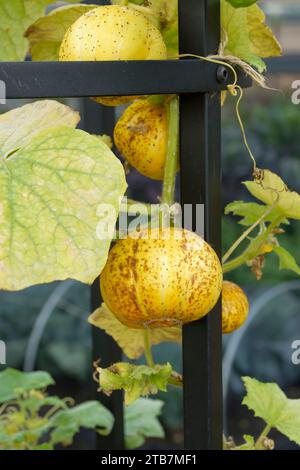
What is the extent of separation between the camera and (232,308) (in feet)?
2.70

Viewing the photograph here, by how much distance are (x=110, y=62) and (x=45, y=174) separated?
0.10 m

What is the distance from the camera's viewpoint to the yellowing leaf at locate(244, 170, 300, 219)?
2.53ft

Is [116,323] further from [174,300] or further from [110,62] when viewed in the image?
[110,62]

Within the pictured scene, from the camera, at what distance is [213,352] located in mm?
724

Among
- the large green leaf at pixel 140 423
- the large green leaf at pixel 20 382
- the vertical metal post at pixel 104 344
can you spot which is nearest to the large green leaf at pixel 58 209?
the vertical metal post at pixel 104 344

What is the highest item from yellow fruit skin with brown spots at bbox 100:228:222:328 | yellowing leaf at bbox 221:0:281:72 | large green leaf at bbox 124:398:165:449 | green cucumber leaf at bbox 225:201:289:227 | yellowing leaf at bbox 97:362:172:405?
yellowing leaf at bbox 221:0:281:72

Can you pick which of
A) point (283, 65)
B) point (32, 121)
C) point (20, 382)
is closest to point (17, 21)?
point (32, 121)

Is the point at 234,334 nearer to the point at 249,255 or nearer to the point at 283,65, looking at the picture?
the point at 283,65

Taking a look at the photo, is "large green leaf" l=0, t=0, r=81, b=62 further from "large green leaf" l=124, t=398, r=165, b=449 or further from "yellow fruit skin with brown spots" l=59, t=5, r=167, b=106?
"large green leaf" l=124, t=398, r=165, b=449

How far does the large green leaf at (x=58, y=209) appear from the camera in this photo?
61 cm

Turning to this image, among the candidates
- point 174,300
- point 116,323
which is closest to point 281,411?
point 116,323

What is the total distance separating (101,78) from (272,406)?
0.48m

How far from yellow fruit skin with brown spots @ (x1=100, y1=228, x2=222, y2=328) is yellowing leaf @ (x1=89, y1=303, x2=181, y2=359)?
Result: 18 centimetres

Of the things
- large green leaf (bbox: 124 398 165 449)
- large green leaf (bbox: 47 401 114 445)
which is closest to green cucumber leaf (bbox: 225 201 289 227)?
large green leaf (bbox: 47 401 114 445)
